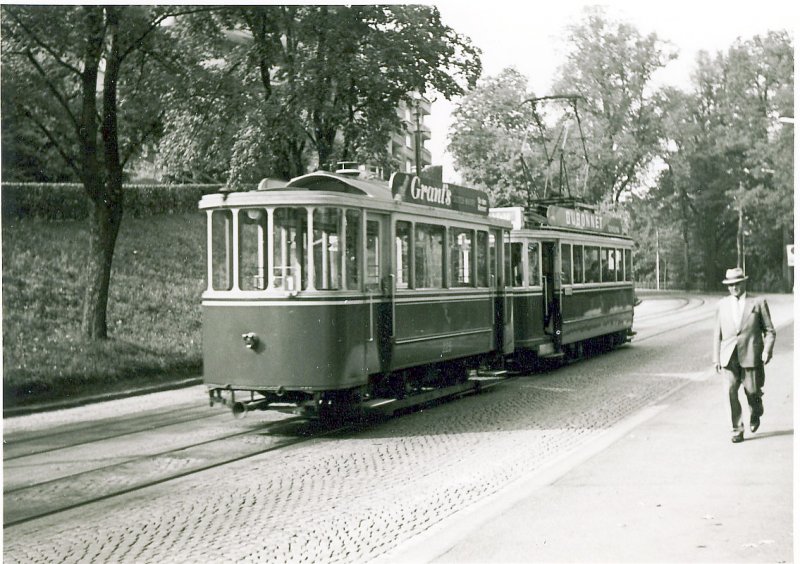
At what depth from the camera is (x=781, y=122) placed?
9555mm

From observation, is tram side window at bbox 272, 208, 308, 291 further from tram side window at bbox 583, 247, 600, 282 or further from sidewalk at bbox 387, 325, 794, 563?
tram side window at bbox 583, 247, 600, 282

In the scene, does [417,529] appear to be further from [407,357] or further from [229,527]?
[407,357]

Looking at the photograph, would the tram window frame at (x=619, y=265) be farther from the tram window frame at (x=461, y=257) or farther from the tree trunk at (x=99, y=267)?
the tree trunk at (x=99, y=267)

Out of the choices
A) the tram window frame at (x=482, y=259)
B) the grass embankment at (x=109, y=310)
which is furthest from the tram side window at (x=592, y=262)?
the grass embankment at (x=109, y=310)

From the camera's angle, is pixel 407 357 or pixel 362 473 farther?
pixel 407 357

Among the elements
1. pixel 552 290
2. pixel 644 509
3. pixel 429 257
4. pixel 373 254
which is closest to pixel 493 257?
pixel 429 257

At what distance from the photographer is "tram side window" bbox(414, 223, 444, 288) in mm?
11850

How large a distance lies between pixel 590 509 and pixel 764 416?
4.71 m

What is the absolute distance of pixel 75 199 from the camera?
691 inches

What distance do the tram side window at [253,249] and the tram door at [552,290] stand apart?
876 centimetres

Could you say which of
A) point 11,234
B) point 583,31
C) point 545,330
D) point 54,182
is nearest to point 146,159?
point 54,182

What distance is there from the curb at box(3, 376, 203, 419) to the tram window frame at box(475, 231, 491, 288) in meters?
5.97

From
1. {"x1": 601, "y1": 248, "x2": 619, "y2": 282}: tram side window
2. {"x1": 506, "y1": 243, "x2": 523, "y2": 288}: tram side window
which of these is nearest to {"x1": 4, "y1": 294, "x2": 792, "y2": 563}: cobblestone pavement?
{"x1": 506, "y1": 243, "x2": 523, "y2": 288}: tram side window

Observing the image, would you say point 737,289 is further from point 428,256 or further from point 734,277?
point 428,256
